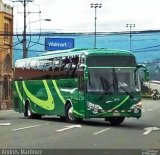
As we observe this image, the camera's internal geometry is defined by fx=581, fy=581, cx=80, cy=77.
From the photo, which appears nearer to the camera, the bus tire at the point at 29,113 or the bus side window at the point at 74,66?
the bus side window at the point at 74,66

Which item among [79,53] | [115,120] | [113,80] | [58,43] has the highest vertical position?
[58,43]

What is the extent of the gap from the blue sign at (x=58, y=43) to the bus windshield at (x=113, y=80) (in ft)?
144

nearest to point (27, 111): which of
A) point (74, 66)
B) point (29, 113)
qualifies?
point (29, 113)

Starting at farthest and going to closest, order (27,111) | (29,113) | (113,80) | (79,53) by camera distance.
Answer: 1. (27,111)
2. (29,113)
3. (79,53)
4. (113,80)

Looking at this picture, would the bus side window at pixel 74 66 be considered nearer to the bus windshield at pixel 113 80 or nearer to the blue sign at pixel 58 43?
the bus windshield at pixel 113 80

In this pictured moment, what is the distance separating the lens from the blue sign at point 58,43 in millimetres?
70125

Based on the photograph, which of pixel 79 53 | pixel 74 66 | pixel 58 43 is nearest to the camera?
pixel 79 53

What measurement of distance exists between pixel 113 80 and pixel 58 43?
46043 millimetres

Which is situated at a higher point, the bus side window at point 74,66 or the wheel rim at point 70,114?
the bus side window at point 74,66

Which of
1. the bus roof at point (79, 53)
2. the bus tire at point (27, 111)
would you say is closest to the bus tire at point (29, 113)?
the bus tire at point (27, 111)

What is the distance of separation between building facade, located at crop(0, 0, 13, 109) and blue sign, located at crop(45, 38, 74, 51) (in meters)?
4.58

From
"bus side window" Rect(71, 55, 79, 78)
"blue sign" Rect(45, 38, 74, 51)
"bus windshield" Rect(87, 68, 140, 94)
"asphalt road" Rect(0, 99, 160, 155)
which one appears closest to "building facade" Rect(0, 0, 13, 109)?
"blue sign" Rect(45, 38, 74, 51)

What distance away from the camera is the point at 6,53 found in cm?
6700

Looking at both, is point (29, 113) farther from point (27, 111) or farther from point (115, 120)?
point (115, 120)
